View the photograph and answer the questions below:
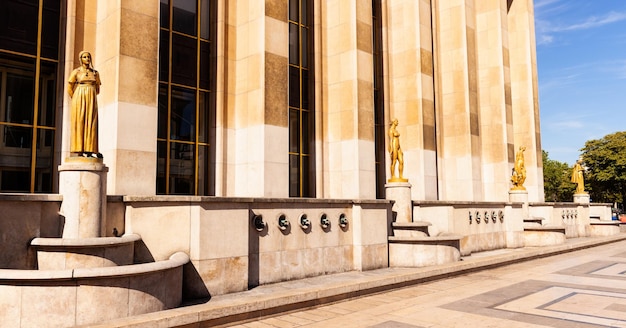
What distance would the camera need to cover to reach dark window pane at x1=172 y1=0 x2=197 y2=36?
17.5m

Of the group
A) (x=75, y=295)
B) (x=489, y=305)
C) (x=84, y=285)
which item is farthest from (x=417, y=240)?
(x=75, y=295)

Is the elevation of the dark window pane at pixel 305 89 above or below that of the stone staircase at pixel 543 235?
above

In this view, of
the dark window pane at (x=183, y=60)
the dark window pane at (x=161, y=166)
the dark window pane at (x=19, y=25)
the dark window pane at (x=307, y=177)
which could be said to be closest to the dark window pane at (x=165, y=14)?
the dark window pane at (x=183, y=60)

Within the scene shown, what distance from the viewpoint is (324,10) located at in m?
22.1

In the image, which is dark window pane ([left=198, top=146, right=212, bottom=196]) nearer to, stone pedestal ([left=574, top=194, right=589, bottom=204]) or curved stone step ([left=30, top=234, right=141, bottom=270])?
curved stone step ([left=30, top=234, right=141, bottom=270])

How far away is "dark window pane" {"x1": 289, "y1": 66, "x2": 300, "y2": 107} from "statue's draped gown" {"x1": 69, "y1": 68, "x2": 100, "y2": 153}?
1140 cm

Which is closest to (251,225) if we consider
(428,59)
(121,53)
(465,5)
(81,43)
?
(121,53)

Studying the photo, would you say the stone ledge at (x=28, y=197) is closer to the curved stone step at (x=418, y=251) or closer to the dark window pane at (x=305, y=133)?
the curved stone step at (x=418, y=251)

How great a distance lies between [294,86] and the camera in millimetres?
21328

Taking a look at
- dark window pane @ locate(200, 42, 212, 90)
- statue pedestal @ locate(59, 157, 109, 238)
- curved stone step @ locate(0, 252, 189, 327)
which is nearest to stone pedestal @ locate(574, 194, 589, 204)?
dark window pane @ locate(200, 42, 212, 90)

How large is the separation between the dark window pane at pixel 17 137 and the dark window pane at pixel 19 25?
98.3 inches

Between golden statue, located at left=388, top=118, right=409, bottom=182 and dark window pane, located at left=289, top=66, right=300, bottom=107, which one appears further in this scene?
dark window pane, located at left=289, top=66, right=300, bottom=107

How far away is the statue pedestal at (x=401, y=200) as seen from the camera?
743 inches

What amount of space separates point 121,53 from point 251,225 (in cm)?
684
